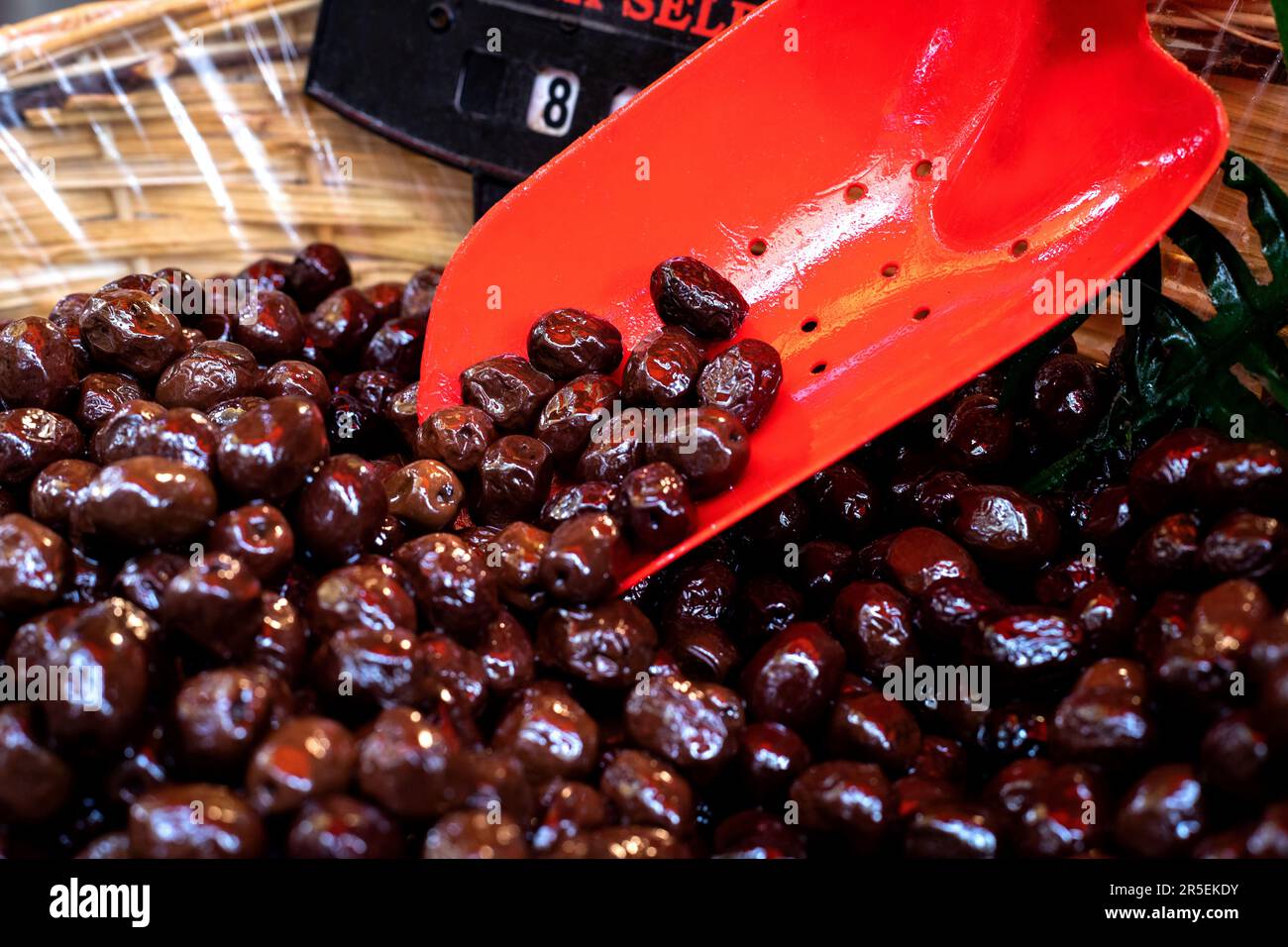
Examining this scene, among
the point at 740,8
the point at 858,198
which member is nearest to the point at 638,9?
the point at 740,8

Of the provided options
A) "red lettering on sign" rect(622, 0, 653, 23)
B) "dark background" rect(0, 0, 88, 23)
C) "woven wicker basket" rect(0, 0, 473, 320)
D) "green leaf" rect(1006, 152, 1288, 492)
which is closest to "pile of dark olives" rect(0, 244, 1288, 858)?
"green leaf" rect(1006, 152, 1288, 492)

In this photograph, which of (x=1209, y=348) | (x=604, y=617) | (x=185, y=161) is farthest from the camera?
(x=185, y=161)

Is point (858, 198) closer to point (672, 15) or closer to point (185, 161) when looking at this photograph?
point (672, 15)

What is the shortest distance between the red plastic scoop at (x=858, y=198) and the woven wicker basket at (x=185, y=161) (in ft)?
3.11

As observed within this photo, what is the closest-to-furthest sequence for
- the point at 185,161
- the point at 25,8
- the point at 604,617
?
the point at 604,617 → the point at 185,161 → the point at 25,8

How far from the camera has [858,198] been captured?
7.34 ft

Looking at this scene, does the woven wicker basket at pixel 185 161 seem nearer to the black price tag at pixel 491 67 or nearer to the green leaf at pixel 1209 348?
the black price tag at pixel 491 67

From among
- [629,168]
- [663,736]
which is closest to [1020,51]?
[629,168]

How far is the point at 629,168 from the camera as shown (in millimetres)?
2291

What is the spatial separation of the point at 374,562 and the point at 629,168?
103cm

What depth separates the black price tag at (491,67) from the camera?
279cm

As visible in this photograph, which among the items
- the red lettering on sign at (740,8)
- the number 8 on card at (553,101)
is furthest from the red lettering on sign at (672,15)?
the number 8 on card at (553,101)

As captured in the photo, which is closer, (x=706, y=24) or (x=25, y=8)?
(x=706, y=24)

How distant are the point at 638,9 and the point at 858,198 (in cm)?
92
